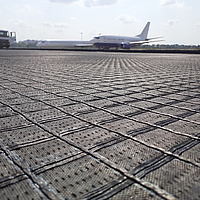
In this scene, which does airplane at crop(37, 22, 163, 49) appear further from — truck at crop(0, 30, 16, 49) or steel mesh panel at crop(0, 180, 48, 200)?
steel mesh panel at crop(0, 180, 48, 200)

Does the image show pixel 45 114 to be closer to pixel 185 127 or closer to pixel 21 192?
pixel 21 192

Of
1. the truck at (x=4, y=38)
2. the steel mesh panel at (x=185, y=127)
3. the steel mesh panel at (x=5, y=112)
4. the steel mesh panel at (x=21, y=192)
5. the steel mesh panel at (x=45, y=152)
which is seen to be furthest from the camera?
the truck at (x=4, y=38)

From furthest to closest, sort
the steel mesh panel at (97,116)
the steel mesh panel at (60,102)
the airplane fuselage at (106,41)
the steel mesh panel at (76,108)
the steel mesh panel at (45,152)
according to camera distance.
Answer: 1. the airplane fuselage at (106,41)
2. the steel mesh panel at (60,102)
3. the steel mesh panel at (76,108)
4. the steel mesh panel at (97,116)
5. the steel mesh panel at (45,152)

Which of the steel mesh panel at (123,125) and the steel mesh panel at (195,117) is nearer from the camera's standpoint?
the steel mesh panel at (123,125)

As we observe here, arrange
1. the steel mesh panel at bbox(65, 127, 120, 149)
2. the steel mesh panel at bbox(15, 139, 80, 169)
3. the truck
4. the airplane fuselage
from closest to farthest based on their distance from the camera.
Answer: the steel mesh panel at bbox(15, 139, 80, 169)
the steel mesh panel at bbox(65, 127, 120, 149)
the truck
the airplane fuselage

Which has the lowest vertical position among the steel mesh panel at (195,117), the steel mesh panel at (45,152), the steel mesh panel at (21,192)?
the steel mesh panel at (21,192)

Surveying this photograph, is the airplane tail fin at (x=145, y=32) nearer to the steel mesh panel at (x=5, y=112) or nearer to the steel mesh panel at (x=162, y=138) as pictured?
the steel mesh panel at (x=5, y=112)

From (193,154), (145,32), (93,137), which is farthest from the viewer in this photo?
(145,32)

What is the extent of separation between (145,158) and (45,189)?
36.6 inches

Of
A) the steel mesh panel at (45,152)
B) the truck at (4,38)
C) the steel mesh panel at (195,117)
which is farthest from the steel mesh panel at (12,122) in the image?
the truck at (4,38)

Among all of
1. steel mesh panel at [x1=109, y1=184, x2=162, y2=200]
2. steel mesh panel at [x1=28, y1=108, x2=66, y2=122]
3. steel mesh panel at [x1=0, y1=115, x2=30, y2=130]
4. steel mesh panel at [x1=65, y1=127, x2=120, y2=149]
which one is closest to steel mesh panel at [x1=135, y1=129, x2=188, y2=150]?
steel mesh panel at [x1=65, y1=127, x2=120, y2=149]

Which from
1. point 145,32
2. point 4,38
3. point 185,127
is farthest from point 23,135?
point 145,32

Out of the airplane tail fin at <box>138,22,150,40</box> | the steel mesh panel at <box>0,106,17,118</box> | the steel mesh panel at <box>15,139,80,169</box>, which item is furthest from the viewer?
the airplane tail fin at <box>138,22,150,40</box>

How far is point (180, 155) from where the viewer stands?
207cm
